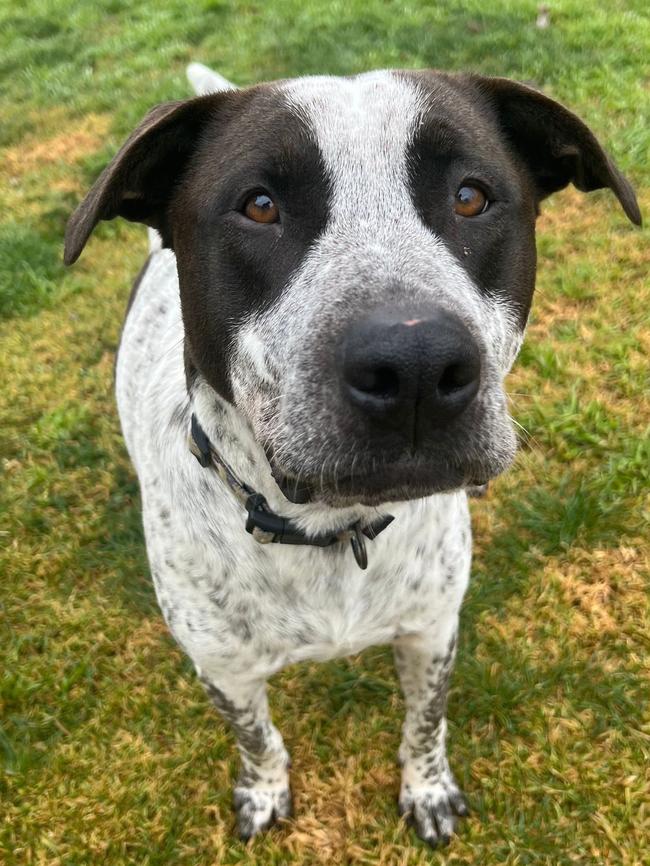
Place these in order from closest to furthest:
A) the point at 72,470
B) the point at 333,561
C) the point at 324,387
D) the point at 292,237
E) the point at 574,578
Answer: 1. the point at 324,387
2. the point at 292,237
3. the point at 333,561
4. the point at 574,578
5. the point at 72,470

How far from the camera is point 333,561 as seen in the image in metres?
2.19

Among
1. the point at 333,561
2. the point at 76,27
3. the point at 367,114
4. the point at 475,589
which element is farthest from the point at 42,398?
the point at 76,27

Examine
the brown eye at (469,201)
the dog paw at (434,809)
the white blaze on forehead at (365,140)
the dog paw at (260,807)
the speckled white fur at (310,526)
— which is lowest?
the dog paw at (260,807)

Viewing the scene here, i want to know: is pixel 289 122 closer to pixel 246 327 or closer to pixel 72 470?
pixel 246 327

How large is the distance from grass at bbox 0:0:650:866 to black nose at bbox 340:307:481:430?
2089 mm

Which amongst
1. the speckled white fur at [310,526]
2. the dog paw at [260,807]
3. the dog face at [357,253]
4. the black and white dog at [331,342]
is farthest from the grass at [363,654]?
the dog face at [357,253]

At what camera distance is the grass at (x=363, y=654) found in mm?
2953

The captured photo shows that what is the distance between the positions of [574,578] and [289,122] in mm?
2512

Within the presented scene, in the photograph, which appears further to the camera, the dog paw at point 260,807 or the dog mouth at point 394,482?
the dog paw at point 260,807

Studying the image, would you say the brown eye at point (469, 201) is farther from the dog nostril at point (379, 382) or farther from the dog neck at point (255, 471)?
the dog neck at point (255, 471)

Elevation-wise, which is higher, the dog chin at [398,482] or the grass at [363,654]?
the dog chin at [398,482]

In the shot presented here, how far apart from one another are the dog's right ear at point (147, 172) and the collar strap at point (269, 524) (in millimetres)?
606

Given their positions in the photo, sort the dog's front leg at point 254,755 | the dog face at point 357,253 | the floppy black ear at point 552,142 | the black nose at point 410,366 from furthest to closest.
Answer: the dog's front leg at point 254,755 < the floppy black ear at point 552,142 < the dog face at point 357,253 < the black nose at point 410,366

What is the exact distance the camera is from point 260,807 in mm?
2947
